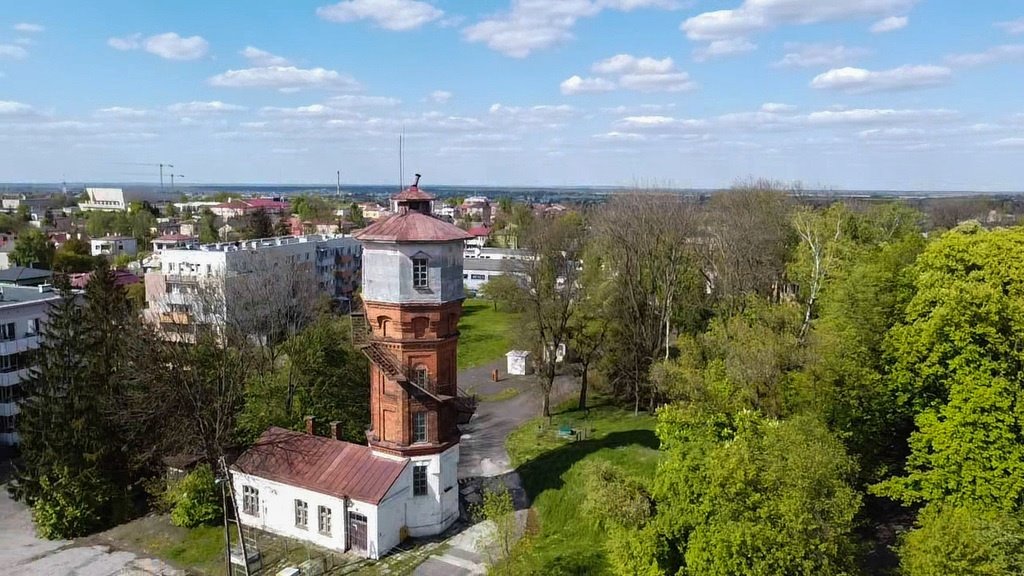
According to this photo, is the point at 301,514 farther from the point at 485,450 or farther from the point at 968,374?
the point at 968,374

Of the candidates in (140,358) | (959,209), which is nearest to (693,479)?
(140,358)

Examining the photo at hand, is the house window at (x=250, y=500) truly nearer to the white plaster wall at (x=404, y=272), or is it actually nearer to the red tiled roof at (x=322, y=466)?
the red tiled roof at (x=322, y=466)

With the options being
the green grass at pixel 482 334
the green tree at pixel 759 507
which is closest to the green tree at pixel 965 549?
the green tree at pixel 759 507

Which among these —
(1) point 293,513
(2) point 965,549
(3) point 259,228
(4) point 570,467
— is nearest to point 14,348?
(1) point 293,513

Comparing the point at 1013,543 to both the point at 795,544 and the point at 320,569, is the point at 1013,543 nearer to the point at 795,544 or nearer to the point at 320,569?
the point at 795,544

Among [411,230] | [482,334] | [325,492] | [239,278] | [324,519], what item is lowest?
[482,334]
